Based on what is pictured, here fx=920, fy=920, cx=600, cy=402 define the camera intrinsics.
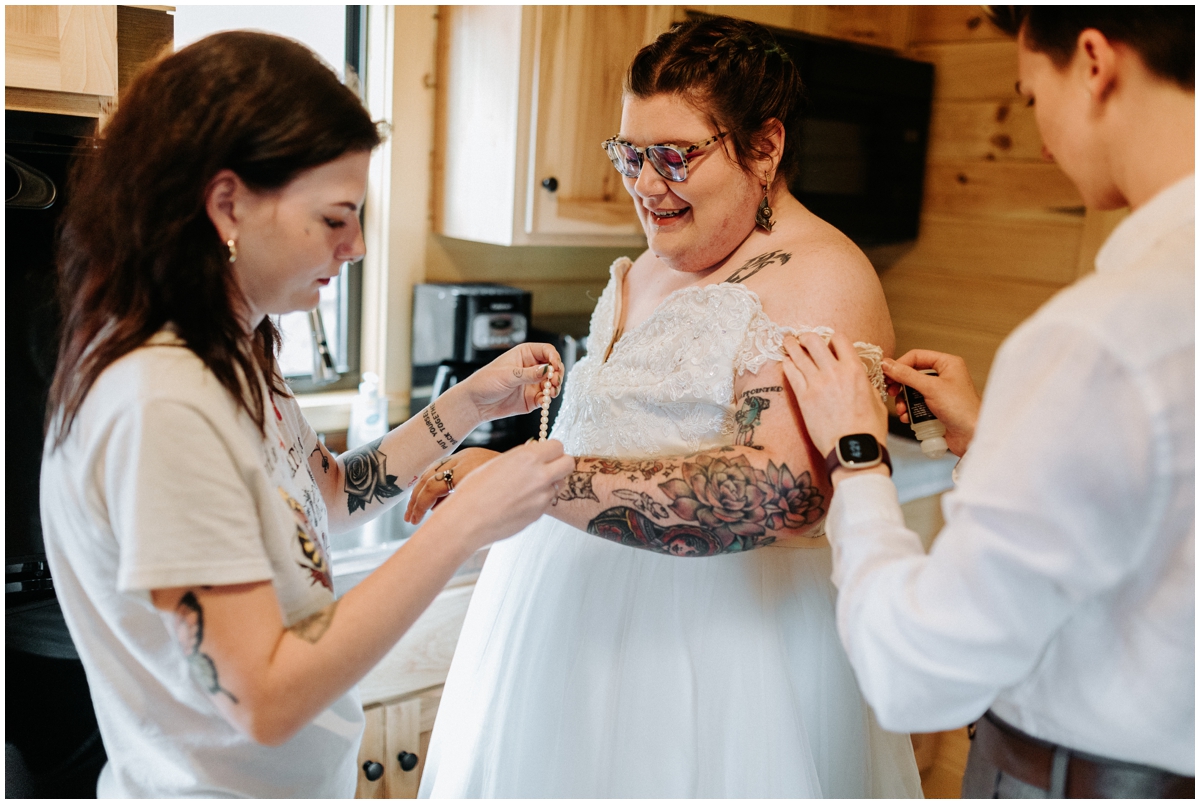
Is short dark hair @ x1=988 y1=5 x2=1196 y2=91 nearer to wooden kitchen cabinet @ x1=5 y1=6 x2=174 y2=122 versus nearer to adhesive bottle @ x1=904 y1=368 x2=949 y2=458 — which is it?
adhesive bottle @ x1=904 y1=368 x2=949 y2=458

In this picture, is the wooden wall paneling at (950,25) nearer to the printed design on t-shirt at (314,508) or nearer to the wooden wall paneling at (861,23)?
the wooden wall paneling at (861,23)

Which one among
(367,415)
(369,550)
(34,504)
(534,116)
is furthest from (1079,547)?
(367,415)

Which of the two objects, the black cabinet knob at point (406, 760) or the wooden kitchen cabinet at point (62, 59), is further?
the black cabinet knob at point (406, 760)

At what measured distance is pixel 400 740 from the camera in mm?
1811

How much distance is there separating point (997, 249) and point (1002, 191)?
16 cm

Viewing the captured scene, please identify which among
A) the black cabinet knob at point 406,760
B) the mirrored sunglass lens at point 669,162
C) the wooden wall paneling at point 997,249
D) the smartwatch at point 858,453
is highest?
the mirrored sunglass lens at point 669,162

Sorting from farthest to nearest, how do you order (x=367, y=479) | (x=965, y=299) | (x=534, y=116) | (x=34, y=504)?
(x=965, y=299)
(x=534, y=116)
(x=34, y=504)
(x=367, y=479)

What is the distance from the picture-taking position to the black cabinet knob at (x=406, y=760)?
5.92 ft

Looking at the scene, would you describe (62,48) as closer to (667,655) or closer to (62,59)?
(62,59)

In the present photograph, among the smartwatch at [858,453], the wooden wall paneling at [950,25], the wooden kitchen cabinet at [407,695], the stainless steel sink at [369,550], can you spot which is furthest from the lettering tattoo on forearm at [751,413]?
the wooden wall paneling at [950,25]

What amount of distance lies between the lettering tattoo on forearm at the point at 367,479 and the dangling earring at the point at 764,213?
24.7 inches

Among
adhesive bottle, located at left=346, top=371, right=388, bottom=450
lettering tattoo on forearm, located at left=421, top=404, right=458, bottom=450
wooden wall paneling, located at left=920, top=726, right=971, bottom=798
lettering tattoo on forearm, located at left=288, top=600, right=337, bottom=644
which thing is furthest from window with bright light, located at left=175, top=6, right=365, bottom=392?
wooden wall paneling, located at left=920, top=726, right=971, bottom=798

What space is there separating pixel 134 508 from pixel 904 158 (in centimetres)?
241

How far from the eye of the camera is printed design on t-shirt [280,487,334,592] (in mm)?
902
